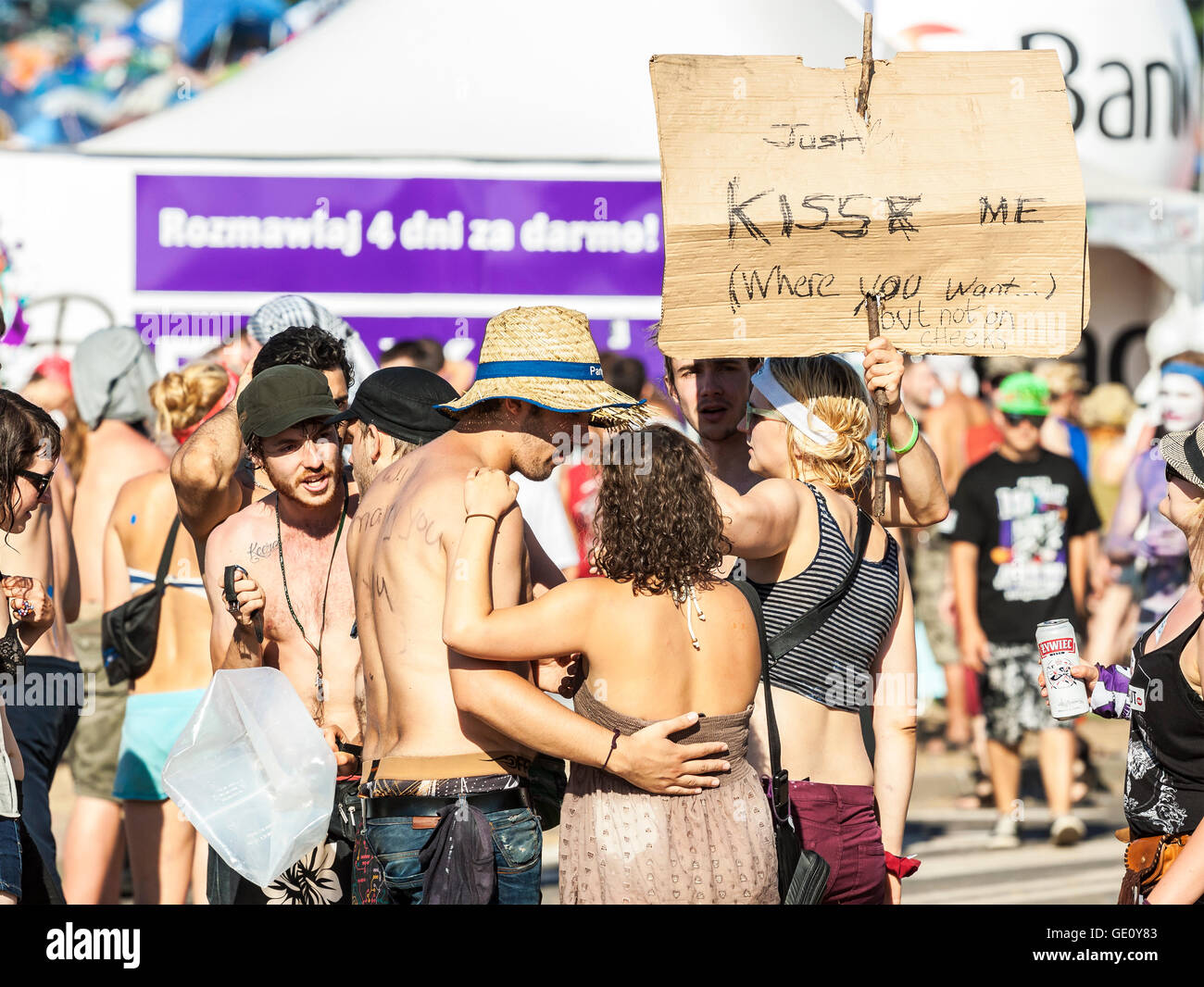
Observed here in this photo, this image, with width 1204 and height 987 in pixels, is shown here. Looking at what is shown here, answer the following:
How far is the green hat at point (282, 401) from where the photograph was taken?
3.96 meters

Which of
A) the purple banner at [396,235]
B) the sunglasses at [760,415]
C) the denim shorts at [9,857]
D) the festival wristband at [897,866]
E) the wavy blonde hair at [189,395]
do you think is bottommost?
the festival wristband at [897,866]

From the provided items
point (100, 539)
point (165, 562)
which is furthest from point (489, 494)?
point (100, 539)

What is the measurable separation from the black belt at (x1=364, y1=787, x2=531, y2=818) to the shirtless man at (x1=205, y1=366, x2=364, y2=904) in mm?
563

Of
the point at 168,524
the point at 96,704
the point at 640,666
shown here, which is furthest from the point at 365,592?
the point at 96,704

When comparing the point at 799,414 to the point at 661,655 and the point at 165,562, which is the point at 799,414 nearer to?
the point at 661,655

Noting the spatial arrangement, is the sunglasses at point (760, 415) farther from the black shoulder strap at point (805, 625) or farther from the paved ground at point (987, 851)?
the paved ground at point (987, 851)

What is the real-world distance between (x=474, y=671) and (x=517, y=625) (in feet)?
0.57

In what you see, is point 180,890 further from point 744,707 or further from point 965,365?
point 965,365

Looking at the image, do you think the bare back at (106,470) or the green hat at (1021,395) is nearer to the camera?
the bare back at (106,470)

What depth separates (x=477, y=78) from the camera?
7.97 m

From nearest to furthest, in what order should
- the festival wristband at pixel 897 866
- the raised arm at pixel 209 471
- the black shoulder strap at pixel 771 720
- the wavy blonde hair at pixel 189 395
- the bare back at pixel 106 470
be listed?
the black shoulder strap at pixel 771 720 → the festival wristband at pixel 897 866 → the raised arm at pixel 209 471 → the wavy blonde hair at pixel 189 395 → the bare back at pixel 106 470

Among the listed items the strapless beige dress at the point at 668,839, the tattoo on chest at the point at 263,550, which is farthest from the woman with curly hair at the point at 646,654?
the tattoo on chest at the point at 263,550

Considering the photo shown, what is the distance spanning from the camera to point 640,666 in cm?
311
